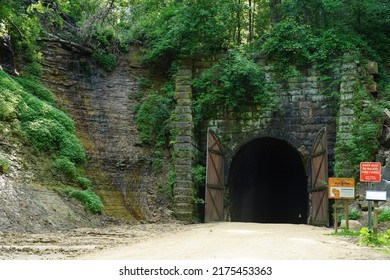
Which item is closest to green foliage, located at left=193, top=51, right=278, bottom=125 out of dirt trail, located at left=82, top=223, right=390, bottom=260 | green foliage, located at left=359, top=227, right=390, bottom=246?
green foliage, located at left=359, top=227, right=390, bottom=246

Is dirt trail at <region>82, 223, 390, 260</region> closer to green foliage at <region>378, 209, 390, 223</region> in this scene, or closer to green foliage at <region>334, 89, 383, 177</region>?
green foliage at <region>378, 209, 390, 223</region>

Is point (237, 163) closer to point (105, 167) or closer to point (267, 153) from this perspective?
point (267, 153)

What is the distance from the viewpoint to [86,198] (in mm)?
13008

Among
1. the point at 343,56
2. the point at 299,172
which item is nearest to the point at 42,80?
the point at 343,56

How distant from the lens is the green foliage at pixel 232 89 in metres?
16.7

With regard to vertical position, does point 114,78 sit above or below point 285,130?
above

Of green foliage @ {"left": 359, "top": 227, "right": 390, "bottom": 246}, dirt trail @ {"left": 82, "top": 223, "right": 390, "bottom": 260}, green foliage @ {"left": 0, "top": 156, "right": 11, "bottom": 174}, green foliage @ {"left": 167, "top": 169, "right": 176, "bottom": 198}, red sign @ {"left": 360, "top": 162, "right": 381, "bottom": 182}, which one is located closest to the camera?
dirt trail @ {"left": 82, "top": 223, "right": 390, "bottom": 260}

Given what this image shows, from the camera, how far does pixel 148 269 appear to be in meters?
5.32

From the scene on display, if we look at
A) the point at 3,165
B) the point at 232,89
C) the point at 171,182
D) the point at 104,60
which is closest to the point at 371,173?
the point at 171,182

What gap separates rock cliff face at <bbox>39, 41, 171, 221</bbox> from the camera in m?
15.0

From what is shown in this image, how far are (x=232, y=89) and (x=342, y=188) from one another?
6324 mm

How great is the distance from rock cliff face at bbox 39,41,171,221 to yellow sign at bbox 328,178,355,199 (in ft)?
18.7

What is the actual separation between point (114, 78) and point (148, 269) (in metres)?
14.2

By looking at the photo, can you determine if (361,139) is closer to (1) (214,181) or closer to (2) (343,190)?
(2) (343,190)
